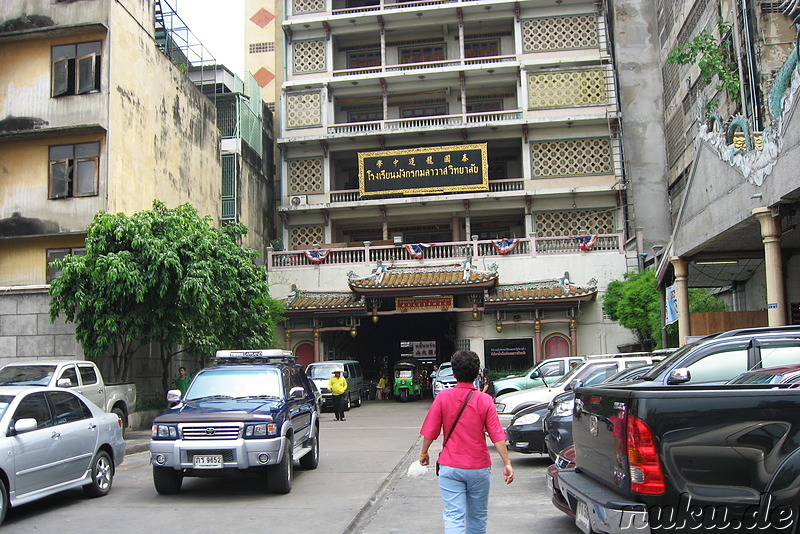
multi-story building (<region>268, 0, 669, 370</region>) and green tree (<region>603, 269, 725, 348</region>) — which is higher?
multi-story building (<region>268, 0, 669, 370</region>)

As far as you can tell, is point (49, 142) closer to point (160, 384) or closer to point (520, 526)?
point (160, 384)

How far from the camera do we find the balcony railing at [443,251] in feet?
102

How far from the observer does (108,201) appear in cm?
2161

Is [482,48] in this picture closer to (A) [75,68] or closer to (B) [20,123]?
(A) [75,68]

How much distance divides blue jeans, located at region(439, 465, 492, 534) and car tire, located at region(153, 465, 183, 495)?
563 centimetres

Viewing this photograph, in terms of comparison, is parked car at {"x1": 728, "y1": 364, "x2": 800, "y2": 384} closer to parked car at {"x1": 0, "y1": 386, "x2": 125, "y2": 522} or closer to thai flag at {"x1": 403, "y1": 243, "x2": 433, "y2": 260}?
parked car at {"x1": 0, "y1": 386, "x2": 125, "y2": 522}

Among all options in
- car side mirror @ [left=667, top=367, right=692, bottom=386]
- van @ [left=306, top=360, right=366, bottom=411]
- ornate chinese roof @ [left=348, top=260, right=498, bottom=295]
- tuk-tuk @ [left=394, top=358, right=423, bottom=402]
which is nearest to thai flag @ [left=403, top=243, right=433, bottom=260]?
ornate chinese roof @ [left=348, top=260, right=498, bottom=295]

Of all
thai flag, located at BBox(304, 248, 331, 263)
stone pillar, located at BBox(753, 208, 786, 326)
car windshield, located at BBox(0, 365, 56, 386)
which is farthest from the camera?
thai flag, located at BBox(304, 248, 331, 263)

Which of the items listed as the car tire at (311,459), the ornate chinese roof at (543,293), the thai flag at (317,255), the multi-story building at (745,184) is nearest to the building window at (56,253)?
the thai flag at (317,255)

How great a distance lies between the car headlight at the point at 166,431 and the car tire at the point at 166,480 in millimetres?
515

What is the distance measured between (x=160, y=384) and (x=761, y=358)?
1999cm

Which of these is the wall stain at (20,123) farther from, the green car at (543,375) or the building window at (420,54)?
the building window at (420,54)

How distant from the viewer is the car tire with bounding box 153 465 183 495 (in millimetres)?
9883

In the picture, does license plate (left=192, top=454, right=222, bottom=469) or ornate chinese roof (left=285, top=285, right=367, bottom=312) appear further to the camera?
ornate chinese roof (left=285, top=285, right=367, bottom=312)
